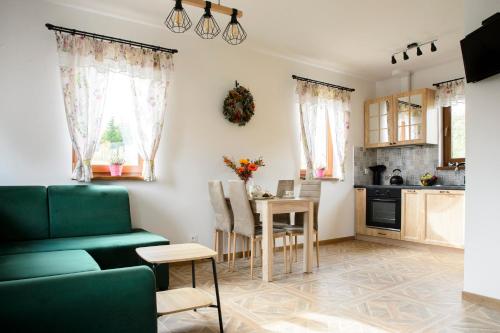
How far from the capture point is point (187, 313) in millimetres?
2729

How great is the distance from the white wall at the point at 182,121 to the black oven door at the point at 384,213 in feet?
1.10

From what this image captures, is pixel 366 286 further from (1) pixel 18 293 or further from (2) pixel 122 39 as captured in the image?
(2) pixel 122 39

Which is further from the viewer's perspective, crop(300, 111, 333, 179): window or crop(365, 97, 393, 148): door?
crop(365, 97, 393, 148): door

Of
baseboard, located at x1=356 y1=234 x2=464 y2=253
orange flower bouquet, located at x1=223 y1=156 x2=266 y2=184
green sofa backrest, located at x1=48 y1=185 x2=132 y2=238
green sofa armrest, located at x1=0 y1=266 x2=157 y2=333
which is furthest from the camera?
baseboard, located at x1=356 y1=234 x2=464 y2=253

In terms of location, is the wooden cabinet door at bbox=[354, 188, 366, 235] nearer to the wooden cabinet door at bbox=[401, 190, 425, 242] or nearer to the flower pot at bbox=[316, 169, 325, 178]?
the wooden cabinet door at bbox=[401, 190, 425, 242]

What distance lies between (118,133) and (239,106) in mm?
1504

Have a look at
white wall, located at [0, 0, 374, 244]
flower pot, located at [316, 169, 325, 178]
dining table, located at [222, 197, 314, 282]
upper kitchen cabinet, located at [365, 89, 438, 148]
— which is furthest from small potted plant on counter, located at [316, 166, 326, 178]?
dining table, located at [222, 197, 314, 282]

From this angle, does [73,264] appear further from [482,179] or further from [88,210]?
[482,179]

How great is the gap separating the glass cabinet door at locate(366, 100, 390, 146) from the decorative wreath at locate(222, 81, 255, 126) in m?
2.44

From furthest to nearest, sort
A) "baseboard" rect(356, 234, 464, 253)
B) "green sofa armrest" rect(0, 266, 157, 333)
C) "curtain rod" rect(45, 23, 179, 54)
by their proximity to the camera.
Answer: "baseboard" rect(356, 234, 464, 253), "curtain rod" rect(45, 23, 179, 54), "green sofa armrest" rect(0, 266, 157, 333)

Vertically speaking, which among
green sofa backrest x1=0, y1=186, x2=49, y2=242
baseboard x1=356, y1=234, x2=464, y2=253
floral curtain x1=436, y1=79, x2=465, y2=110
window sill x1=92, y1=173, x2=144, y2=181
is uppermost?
Answer: floral curtain x1=436, y1=79, x2=465, y2=110

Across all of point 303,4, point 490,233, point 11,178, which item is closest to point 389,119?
point 303,4

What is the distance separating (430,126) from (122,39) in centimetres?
442

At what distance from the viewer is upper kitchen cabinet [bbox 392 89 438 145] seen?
Result: 546cm
